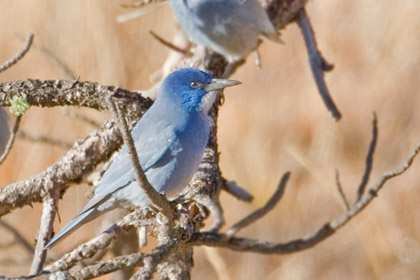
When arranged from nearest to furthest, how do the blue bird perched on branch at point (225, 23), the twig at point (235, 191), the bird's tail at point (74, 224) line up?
the bird's tail at point (74, 224) < the twig at point (235, 191) < the blue bird perched on branch at point (225, 23)

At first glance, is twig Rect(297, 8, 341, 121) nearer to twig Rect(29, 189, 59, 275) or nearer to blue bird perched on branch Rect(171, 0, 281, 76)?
blue bird perched on branch Rect(171, 0, 281, 76)

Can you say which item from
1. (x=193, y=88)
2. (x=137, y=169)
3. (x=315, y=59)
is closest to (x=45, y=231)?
(x=193, y=88)

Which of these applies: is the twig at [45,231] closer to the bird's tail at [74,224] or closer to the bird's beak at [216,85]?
the bird's tail at [74,224]

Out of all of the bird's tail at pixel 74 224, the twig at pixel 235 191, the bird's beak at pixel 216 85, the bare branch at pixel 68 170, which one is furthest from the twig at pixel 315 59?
the bird's tail at pixel 74 224

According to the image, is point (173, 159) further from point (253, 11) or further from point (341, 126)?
point (341, 126)

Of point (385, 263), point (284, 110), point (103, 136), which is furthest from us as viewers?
point (284, 110)

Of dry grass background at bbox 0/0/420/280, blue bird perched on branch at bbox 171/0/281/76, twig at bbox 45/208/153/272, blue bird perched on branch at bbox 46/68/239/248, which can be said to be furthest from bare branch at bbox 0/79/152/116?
dry grass background at bbox 0/0/420/280

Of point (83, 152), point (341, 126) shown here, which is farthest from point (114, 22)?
point (83, 152)
